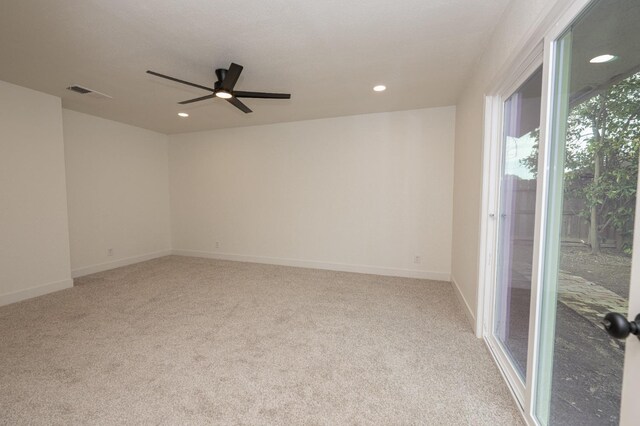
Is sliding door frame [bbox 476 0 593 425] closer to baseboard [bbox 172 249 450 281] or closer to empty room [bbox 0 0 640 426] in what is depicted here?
empty room [bbox 0 0 640 426]

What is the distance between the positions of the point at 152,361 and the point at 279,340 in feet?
3.17

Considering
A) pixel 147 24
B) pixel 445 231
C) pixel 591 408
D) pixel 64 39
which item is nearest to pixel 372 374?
pixel 591 408

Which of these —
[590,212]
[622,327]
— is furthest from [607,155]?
[622,327]

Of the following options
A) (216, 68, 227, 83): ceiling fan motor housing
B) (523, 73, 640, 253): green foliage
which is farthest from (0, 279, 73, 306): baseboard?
(523, 73, 640, 253): green foliage

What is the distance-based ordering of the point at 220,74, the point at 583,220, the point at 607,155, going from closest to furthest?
1. the point at 607,155
2. the point at 583,220
3. the point at 220,74

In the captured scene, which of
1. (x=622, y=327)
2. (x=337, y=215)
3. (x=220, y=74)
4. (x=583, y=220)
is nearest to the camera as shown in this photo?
(x=622, y=327)

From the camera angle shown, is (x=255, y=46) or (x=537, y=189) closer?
(x=537, y=189)

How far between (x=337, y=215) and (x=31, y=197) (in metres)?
4.07

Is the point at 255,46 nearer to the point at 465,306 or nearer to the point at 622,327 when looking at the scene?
the point at 622,327

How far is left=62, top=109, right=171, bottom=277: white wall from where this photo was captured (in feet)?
13.4

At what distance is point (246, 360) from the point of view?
199 centimetres

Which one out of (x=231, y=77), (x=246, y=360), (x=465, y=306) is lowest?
(x=246, y=360)

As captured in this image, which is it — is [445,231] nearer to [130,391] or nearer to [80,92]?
[130,391]

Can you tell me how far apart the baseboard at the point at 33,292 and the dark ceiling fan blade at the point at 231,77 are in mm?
3522
